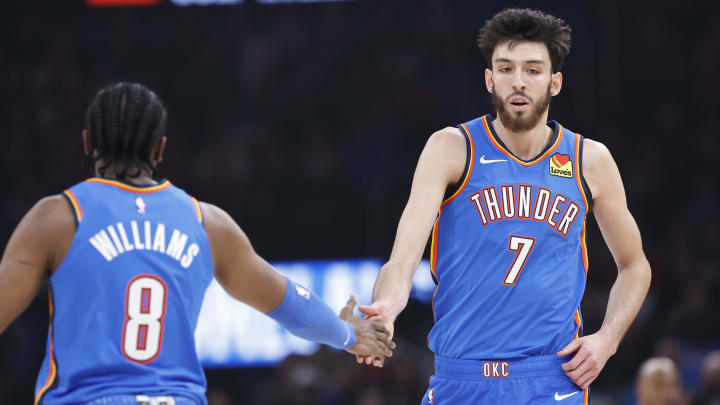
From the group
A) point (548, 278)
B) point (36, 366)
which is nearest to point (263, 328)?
point (36, 366)

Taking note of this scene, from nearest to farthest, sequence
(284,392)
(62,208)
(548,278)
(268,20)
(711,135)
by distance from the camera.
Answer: (62,208) → (548,278) → (284,392) → (711,135) → (268,20)

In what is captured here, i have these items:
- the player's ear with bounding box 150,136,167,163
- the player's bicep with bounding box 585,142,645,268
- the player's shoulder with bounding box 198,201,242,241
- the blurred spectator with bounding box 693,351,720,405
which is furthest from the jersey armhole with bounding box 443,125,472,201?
the blurred spectator with bounding box 693,351,720,405

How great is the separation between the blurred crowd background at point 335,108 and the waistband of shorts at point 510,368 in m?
5.83

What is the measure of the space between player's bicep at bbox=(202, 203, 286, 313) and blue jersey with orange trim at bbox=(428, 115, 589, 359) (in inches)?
32.6

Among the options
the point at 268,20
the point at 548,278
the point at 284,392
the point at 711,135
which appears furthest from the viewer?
the point at 268,20

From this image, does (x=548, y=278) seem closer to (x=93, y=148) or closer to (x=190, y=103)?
(x=93, y=148)

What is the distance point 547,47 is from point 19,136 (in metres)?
8.40

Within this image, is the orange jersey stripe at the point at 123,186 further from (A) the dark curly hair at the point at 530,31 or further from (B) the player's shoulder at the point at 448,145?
(A) the dark curly hair at the point at 530,31

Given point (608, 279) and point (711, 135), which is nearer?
point (608, 279)

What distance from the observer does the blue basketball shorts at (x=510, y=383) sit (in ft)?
13.7

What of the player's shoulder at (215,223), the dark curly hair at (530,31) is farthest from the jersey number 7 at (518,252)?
the player's shoulder at (215,223)

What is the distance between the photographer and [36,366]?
10.2m

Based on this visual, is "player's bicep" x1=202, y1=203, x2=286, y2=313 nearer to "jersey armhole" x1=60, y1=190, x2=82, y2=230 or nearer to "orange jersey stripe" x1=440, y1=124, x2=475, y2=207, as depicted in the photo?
"jersey armhole" x1=60, y1=190, x2=82, y2=230

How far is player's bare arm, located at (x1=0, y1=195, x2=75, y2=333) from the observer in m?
3.28
